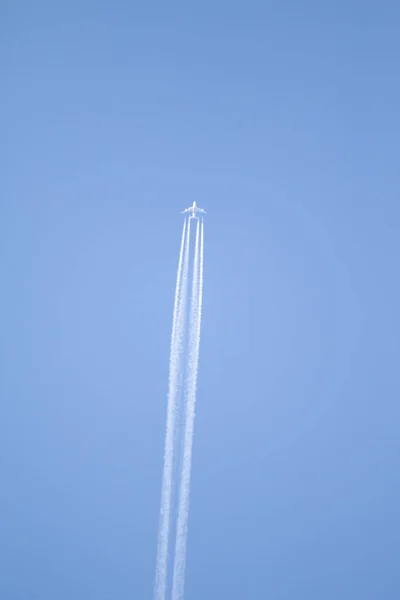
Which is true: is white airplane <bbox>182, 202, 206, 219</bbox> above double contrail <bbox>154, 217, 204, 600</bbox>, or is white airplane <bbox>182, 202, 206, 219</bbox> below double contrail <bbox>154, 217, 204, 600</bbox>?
above

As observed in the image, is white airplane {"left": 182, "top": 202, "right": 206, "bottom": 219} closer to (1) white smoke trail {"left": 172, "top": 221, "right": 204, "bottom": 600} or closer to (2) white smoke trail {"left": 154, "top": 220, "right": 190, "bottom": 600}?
(2) white smoke trail {"left": 154, "top": 220, "right": 190, "bottom": 600}

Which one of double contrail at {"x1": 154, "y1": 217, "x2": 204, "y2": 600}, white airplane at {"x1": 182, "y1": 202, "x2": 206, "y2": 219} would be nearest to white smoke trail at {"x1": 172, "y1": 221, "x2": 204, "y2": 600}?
double contrail at {"x1": 154, "y1": 217, "x2": 204, "y2": 600}

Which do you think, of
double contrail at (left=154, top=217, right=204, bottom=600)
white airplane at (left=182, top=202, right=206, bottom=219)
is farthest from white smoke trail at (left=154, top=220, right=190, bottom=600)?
white airplane at (left=182, top=202, right=206, bottom=219)

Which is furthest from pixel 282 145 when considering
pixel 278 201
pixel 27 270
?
pixel 27 270

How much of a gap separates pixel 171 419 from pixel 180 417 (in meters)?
0.08

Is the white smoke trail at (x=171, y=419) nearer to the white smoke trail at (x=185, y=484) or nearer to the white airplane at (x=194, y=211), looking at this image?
the white smoke trail at (x=185, y=484)

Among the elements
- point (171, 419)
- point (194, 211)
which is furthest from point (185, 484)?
point (194, 211)

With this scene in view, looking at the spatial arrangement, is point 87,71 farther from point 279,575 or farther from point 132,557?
point 279,575

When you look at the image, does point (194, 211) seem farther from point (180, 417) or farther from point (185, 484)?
point (185, 484)

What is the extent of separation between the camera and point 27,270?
749 cm

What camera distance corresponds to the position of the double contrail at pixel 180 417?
24.3ft

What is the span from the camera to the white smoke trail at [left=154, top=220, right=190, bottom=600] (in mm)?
7395

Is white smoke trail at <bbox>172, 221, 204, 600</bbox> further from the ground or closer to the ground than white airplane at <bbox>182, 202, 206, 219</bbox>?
closer to the ground

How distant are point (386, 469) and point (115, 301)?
2.85 m
